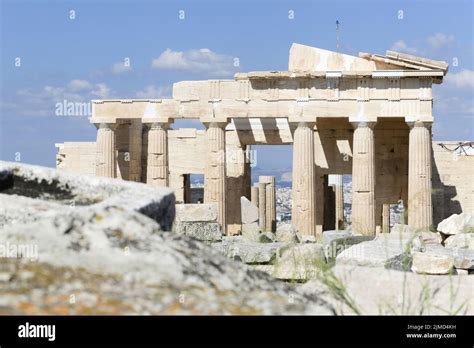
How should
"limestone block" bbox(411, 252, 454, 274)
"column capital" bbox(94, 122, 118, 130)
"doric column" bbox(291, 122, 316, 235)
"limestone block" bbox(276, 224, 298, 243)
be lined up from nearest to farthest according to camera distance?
"limestone block" bbox(411, 252, 454, 274), "limestone block" bbox(276, 224, 298, 243), "doric column" bbox(291, 122, 316, 235), "column capital" bbox(94, 122, 118, 130)

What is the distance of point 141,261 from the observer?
394 cm

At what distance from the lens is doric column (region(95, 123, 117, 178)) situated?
3030 centimetres

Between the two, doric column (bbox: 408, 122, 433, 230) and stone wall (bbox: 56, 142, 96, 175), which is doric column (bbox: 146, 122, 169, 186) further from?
doric column (bbox: 408, 122, 433, 230)

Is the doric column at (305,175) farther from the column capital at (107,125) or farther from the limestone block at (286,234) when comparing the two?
the column capital at (107,125)

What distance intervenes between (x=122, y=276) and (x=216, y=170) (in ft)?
80.9

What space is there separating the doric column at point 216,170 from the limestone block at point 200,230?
7.60m

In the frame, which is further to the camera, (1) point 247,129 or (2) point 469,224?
(1) point 247,129

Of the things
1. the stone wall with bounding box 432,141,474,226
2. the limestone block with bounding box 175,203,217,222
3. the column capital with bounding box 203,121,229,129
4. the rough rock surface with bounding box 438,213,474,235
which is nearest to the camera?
the rough rock surface with bounding box 438,213,474,235

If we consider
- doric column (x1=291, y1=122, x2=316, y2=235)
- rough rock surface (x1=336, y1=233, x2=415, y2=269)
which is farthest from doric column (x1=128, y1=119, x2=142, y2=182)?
rough rock surface (x1=336, y1=233, x2=415, y2=269)

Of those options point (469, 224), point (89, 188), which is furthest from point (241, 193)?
point (89, 188)

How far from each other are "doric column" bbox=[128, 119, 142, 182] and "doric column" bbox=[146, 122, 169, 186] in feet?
9.83

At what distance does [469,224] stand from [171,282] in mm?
16978
